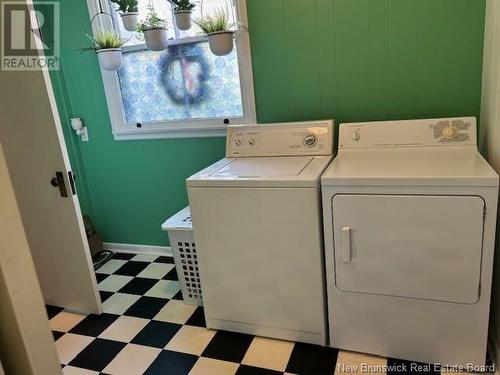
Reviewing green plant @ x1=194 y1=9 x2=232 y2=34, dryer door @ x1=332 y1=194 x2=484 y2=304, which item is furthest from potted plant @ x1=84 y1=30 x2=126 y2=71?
dryer door @ x1=332 y1=194 x2=484 y2=304

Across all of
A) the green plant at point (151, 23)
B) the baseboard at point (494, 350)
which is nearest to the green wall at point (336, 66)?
the green plant at point (151, 23)

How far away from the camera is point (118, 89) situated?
2.85 m

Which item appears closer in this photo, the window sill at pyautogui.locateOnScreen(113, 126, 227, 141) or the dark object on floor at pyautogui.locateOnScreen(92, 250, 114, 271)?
the window sill at pyautogui.locateOnScreen(113, 126, 227, 141)

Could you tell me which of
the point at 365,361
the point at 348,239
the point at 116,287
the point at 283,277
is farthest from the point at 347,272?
the point at 116,287

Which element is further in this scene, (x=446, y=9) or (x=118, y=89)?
(x=118, y=89)

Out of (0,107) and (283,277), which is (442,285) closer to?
(283,277)

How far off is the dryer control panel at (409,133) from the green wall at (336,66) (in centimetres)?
19

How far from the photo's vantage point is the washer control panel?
84.7 inches

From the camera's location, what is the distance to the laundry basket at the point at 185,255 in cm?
225

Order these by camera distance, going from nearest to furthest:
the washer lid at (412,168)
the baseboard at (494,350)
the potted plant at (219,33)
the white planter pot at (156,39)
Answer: the washer lid at (412,168) → the baseboard at (494,350) → the potted plant at (219,33) → the white planter pot at (156,39)

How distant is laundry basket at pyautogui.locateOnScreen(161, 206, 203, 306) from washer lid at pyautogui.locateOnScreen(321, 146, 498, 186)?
0.94 metres

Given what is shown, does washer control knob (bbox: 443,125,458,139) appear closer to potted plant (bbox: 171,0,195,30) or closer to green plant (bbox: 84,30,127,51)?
potted plant (bbox: 171,0,195,30)

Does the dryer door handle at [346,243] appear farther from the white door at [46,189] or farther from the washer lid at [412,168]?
the white door at [46,189]

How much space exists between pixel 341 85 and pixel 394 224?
1010 mm
